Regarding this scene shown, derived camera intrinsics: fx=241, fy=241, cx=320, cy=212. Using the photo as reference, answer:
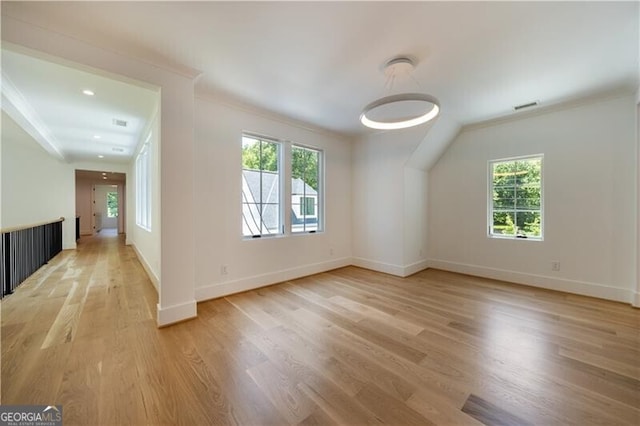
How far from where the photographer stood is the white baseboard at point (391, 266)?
4.42m

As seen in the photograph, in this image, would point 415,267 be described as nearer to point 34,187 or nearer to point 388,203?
point 388,203

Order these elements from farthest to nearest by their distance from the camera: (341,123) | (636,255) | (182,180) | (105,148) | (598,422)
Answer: (105,148) → (341,123) → (636,255) → (182,180) → (598,422)

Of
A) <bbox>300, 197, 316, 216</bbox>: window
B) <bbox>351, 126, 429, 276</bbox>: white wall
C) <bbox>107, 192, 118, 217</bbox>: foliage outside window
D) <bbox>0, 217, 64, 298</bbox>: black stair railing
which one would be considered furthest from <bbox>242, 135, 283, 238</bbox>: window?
<bbox>107, 192, 118, 217</bbox>: foliage outside window

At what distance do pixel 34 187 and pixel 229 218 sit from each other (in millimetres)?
7110

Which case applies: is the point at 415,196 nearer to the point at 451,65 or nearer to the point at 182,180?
the point at 451,65

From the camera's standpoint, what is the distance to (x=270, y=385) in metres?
1.68

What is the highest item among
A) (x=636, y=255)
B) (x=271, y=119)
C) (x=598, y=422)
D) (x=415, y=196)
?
(x=271, y=119)

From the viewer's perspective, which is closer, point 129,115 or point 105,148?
point 129,115

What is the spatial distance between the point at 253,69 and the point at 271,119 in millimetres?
1315

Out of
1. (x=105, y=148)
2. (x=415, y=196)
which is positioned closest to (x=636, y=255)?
(x=415, y=196)

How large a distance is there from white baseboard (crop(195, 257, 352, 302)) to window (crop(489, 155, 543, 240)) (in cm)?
298

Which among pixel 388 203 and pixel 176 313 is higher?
pixel 388 203

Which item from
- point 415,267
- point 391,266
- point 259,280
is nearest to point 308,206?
point 259,280

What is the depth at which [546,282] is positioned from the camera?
3.71 meters
